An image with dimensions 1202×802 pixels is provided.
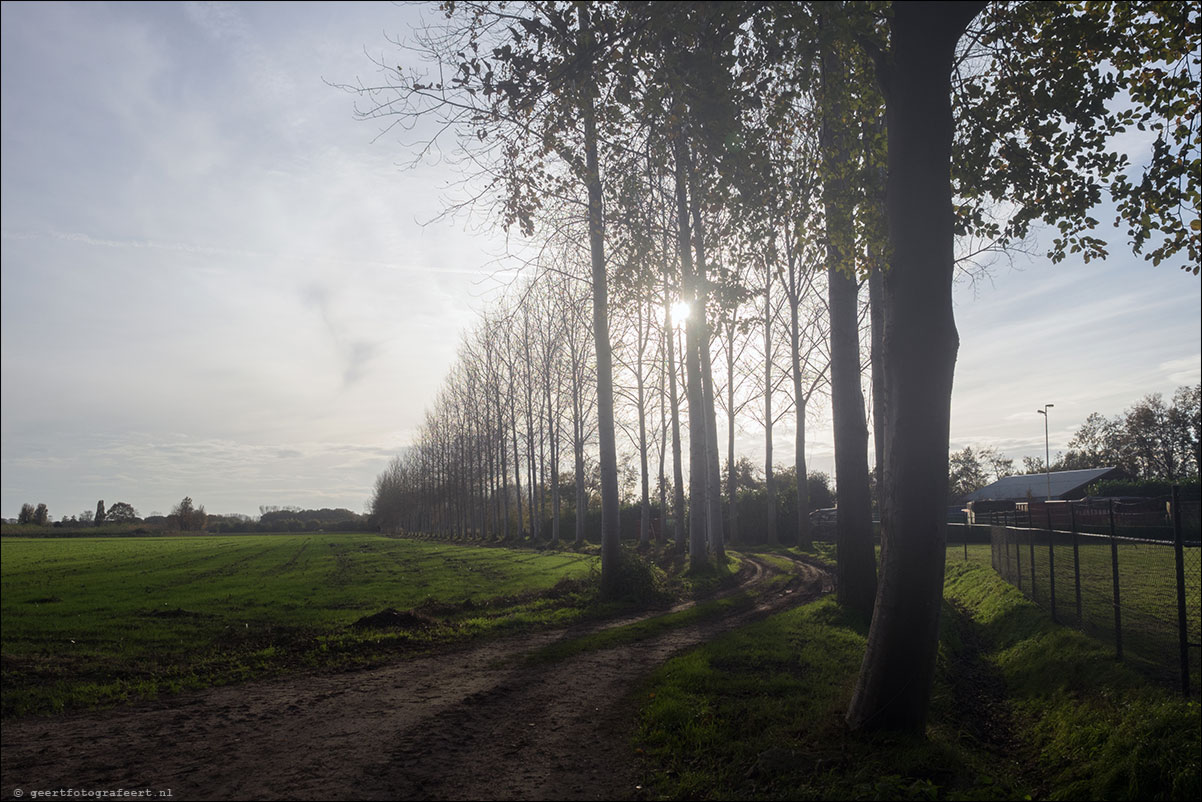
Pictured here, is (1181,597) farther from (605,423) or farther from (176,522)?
(176,522)

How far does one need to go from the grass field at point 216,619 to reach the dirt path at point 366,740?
153cm

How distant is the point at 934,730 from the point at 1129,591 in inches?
210

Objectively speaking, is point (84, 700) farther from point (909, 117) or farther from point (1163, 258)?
point (1163, 258)

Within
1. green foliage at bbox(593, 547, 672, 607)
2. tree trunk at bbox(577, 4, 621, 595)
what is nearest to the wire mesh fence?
green foliage at bbox(593, 547, 672, 607)

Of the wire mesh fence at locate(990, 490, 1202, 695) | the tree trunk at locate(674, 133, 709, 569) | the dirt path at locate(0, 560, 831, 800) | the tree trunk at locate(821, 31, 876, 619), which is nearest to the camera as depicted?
the dirt path at locate(0, 560, 831, 800)

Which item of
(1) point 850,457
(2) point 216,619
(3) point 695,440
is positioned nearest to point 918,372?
(1) point 850,457

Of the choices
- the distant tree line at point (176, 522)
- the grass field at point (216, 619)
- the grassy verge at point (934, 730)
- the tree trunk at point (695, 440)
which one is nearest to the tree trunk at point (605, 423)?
the grass field at point (216, 619)

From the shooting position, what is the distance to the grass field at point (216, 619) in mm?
10609

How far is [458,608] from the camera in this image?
657 inches

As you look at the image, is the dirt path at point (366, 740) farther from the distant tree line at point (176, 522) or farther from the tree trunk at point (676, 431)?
the distant tree line at point (176, 522)

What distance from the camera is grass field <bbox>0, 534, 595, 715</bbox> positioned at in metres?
10.6

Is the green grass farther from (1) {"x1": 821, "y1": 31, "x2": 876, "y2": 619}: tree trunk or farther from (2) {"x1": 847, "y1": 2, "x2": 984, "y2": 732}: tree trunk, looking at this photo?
(2) {"x1": 847, "y1": 2, "x2": 984, "y2": 732}: tree trunk

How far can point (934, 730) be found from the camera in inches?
267

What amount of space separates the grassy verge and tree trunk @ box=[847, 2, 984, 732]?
595mm
